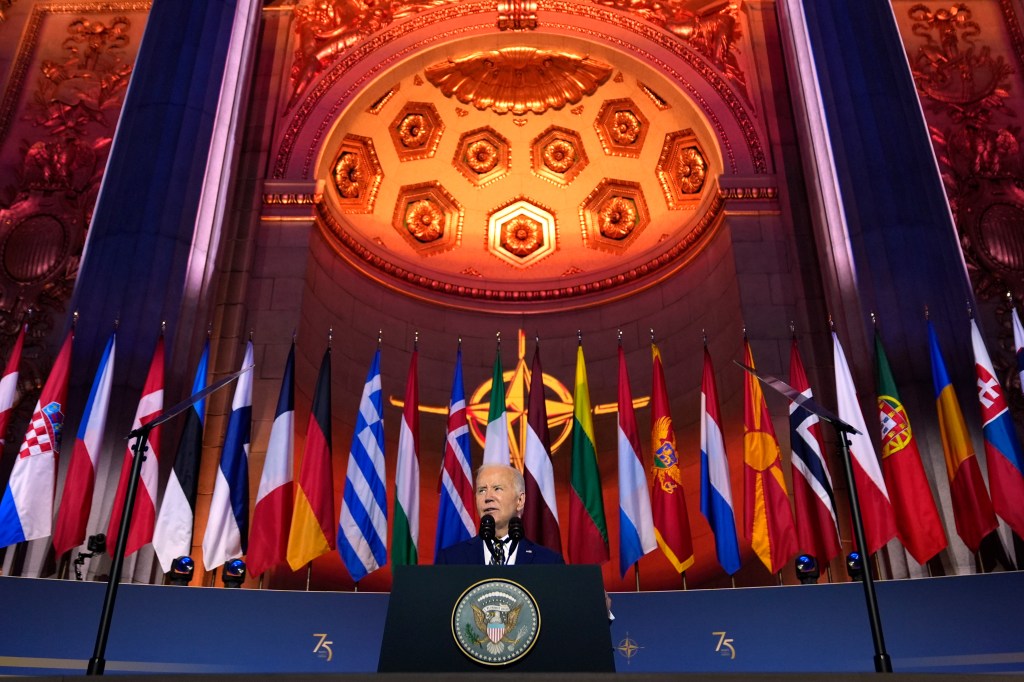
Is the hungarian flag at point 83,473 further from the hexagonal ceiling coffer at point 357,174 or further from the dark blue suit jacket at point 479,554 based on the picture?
the hexagonal ceiling coffer at point 357,174

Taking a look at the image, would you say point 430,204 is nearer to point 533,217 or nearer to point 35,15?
point 533,217

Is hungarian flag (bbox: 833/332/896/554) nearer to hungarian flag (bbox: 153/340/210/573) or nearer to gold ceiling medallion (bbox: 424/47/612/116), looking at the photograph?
hungarian flag (bbox: 153/340/210/573)

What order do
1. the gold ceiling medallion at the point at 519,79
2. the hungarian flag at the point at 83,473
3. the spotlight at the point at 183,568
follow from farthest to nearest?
the gold ceiling medallion at the point at 519,79
the hungarian flag at the point at 83,473
the spotlight at the point at 183,568

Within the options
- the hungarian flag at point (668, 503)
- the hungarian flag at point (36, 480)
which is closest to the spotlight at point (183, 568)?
the hungarian flag at point (36, 480)

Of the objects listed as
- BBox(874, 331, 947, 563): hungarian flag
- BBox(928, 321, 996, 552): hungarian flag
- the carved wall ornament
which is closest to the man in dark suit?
BBox(874, 331, 947, 563): hungarian flag

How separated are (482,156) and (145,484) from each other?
7.89 meters

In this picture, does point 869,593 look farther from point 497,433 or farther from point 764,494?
point 497,433

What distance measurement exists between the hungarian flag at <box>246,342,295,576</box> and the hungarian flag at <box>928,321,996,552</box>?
Answer: 18.1 ft

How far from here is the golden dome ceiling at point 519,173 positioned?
44.0 ft

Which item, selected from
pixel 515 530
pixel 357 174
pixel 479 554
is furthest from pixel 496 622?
pixel 357 174

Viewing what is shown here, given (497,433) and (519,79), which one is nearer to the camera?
(497,433)

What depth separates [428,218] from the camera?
1449 cm

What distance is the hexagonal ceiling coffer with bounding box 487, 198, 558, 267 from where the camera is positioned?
14617 mm

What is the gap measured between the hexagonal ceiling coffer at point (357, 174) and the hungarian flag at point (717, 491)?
21.3 feet
